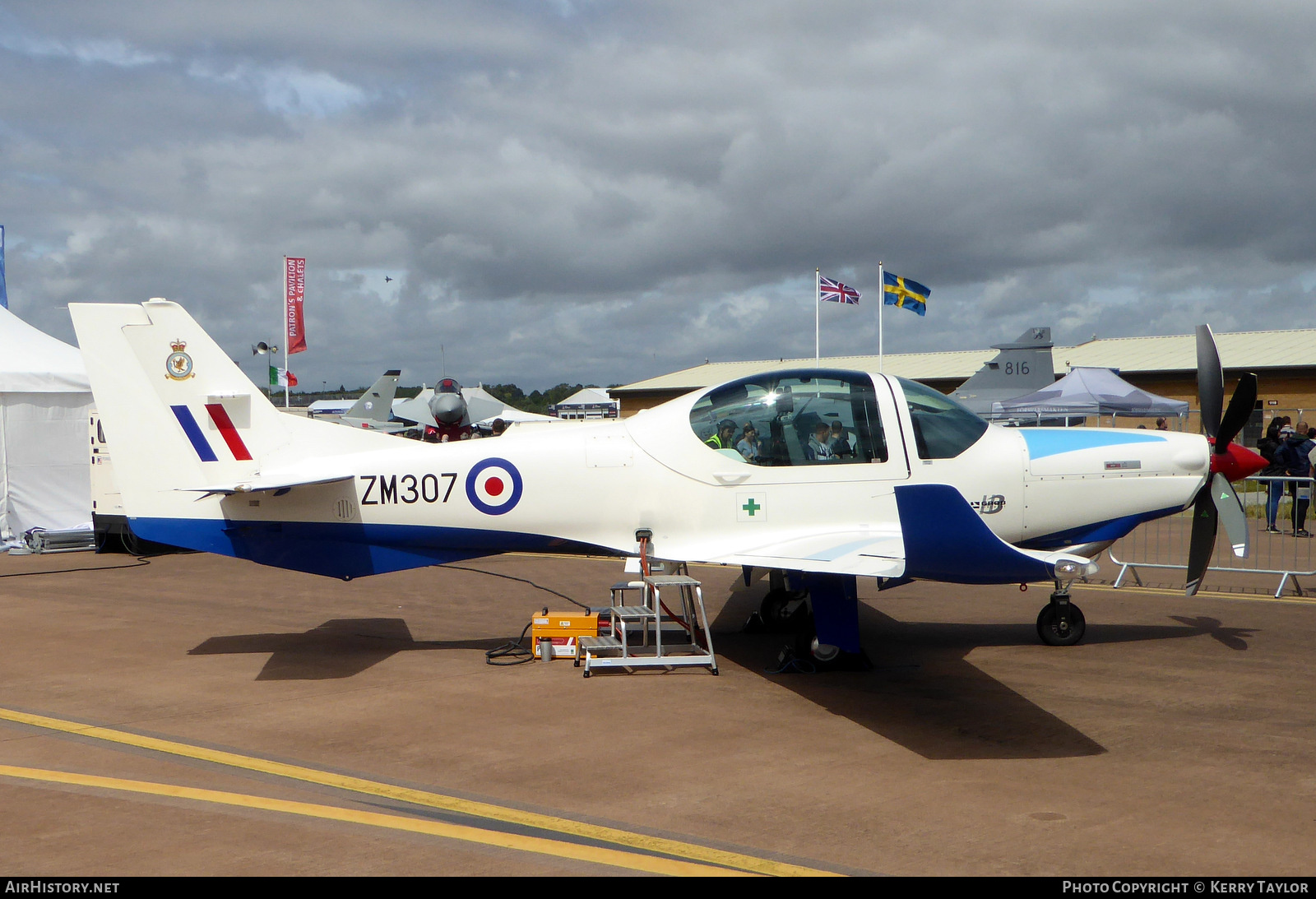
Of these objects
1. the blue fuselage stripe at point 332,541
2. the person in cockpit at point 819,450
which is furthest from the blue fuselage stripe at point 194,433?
the person in cockpit at point 819,450

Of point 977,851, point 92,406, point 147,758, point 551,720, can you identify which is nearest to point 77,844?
point 147,758

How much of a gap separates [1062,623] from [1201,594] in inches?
141

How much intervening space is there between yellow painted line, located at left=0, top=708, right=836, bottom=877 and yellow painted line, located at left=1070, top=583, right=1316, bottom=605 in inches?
322

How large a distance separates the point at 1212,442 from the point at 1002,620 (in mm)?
2565

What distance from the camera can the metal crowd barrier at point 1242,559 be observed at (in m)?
11.3

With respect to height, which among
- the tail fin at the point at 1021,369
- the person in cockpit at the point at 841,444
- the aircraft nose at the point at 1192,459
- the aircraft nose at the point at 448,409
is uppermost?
the tail fin at the point at 1021,369

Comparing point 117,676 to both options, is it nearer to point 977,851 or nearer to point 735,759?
point 735,759

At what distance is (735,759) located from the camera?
5.50 meters

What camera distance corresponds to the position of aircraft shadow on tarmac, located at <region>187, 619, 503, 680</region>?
7.73 meters

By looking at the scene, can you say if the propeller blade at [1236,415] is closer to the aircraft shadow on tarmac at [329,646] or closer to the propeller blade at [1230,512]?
the propeller blade at [1230,512]

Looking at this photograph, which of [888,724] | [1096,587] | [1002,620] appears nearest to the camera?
[888,724]

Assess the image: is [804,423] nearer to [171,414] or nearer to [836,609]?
[836,609]

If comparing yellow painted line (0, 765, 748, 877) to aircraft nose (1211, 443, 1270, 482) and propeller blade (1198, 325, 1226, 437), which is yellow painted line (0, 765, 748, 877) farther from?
propeller blade (1198, 325, 1226, 437)

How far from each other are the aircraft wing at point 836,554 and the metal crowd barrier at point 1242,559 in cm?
473
